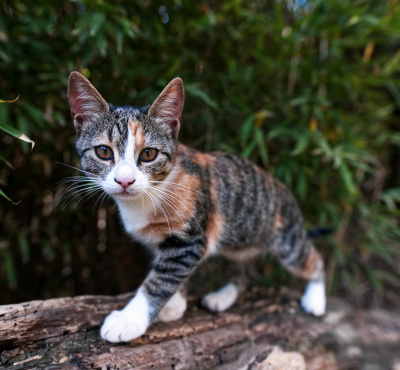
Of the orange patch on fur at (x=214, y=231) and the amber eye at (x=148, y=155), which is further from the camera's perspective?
the orange patch on fur at (x=214, y=231)

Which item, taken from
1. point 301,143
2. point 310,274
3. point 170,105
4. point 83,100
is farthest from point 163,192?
point 310,274

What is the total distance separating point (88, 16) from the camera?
206cm

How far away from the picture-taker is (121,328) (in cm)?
158

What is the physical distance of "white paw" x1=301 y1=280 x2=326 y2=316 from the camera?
7.77 feet


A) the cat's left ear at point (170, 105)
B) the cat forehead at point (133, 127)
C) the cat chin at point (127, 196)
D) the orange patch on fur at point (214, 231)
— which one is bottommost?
the orange patch on fur at point (214, 231)

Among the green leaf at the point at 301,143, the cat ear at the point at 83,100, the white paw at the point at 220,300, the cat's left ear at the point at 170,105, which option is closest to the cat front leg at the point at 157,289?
the white paw at the point at 220,300

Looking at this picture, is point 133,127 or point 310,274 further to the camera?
point 310,274

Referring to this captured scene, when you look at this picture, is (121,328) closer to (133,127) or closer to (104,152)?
(104,152)

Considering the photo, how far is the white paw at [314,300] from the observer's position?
2.37 m

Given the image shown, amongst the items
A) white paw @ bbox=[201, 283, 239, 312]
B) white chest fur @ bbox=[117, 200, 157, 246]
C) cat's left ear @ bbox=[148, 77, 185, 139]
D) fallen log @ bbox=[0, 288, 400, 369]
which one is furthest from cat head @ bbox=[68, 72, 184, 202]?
white paw @ bbox=[201, 283, 239, 312]

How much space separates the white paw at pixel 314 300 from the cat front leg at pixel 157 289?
1.00 metres

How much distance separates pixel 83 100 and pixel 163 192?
0.55 metres

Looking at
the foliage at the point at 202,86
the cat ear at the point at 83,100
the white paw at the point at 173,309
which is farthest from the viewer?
the foliage at the point at 202,86

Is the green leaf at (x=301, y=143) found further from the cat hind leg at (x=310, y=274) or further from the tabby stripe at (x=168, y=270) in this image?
the tabby stripe at (x=168, y=270)
